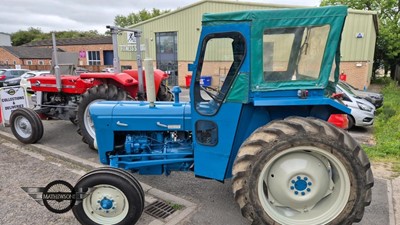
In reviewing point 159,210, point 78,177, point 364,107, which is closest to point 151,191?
point 159,210

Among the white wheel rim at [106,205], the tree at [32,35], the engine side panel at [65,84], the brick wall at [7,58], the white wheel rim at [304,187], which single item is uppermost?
the tree at [32,35]

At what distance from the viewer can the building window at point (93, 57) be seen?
3472 cm

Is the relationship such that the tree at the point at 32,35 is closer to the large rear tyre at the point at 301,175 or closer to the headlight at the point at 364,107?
the headlight at the point at 364,107

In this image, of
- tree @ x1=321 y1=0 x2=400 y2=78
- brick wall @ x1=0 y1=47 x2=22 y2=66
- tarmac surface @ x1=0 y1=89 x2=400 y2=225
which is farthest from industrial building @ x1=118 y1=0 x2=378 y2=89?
brick wall @ x1=0 y1=47 x2=22 y2=66

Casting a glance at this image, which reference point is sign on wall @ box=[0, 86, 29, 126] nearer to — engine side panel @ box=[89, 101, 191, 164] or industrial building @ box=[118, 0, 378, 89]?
engine side panel @ box=[89, 101, 191, 164]

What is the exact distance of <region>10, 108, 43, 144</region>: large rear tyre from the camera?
6.07 meters

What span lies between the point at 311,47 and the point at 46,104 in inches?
263

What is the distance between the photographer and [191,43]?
70.8ft

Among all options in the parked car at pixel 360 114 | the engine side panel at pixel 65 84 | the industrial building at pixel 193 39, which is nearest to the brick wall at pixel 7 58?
the industrial building at pixel 193 39

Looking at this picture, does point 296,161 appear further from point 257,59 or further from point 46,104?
point 46,104

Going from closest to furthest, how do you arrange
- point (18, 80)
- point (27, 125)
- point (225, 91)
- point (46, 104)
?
point (225, 91)
point (27, 125)
point (46, 104)
point (18, 80)

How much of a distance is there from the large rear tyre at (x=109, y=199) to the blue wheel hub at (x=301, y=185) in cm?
166

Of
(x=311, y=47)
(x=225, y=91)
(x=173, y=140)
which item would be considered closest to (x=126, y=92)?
(x=173, y=140)

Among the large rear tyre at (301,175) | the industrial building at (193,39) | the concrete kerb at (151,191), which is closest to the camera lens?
the large rear tyre at (301,175)
